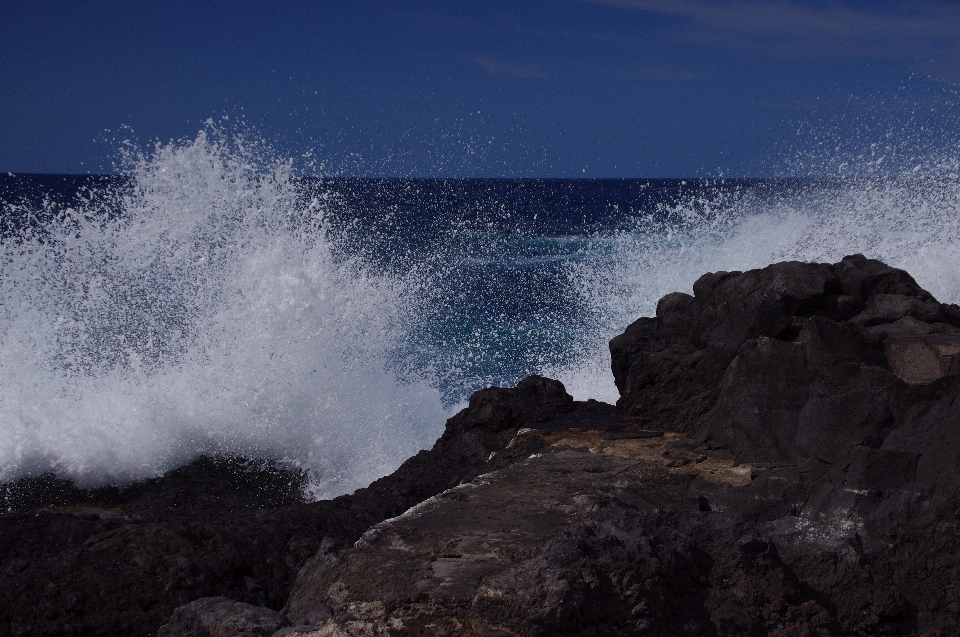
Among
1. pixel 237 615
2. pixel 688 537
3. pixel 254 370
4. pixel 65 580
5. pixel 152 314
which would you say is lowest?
pixel 688 537

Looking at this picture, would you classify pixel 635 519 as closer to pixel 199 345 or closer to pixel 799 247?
pixel 199 345

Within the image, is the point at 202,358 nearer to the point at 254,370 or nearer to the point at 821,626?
the point at 254,370

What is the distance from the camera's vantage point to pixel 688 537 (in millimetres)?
2545

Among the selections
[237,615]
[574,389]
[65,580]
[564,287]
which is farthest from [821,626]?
[564,287]

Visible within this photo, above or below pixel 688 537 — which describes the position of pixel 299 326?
above

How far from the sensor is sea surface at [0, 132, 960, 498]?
613 centimetres

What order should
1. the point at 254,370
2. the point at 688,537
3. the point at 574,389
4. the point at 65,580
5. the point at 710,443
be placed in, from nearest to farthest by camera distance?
the point at 688,537
the point at 65,580
the point at 710,443
the point at 254,370
the point at 574,389

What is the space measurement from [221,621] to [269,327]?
4863 mm

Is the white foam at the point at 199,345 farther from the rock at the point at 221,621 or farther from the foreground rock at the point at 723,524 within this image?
the rock at the point at 221,621

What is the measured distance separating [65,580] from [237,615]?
1168 mm

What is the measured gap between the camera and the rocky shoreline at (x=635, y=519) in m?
2.33

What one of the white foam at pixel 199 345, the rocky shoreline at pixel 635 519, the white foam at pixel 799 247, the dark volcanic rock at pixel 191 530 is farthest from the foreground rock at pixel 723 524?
the white foam at pixel 799 247

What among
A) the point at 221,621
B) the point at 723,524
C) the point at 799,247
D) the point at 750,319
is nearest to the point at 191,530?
the point at 221,621

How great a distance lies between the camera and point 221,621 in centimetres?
225
